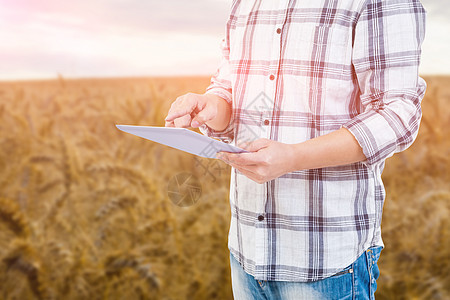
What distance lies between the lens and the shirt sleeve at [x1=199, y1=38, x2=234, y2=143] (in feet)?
2.18

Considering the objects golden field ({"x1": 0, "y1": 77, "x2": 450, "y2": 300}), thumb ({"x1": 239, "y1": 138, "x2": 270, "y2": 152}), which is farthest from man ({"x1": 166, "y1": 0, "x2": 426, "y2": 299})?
golden field ({"x1": 0, "y1": 77, "x2": 450, "y2": 300})

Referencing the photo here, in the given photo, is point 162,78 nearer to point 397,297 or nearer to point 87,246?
point 87,246

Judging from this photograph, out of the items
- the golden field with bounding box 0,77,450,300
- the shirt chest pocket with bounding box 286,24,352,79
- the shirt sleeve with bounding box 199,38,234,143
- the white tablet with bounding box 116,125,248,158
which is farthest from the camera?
the golden field with bounding box 0,77,450,300

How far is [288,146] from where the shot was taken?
1.56 feet

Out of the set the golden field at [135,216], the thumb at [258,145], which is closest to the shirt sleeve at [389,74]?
the thumb at [258,145]

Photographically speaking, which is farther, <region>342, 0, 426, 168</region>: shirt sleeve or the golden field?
the golden field

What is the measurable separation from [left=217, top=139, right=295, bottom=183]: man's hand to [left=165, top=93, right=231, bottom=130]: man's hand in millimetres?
135

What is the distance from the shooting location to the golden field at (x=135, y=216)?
1301 mm

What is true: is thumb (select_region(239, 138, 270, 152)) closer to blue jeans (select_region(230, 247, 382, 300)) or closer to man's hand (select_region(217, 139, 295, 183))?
man's hand (select_region(217, 139, 295, 183))

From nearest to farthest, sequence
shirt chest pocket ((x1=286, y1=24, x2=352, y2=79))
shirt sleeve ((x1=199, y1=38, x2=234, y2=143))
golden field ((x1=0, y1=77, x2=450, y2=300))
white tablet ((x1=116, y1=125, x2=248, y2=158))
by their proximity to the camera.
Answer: white tablet ((x1=116, y1=125, x2=248, y2=158)) → shirt chest pocket ((x1=286, y1=24, x2=352, y2=79)) → shirt sleeve ((x1=199, y1=38, x2=234, y2=143)) → golden field ((x1=0, y1=77, x2=450, y2=300))

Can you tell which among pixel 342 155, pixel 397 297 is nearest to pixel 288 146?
pixel 342 155

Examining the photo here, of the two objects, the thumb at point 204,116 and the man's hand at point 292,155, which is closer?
the man's hand at point 292,155

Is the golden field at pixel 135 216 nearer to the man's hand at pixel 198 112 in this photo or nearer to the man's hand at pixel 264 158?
the man's hand at pixel 198 112

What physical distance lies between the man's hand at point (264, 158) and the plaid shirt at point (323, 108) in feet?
0.28
